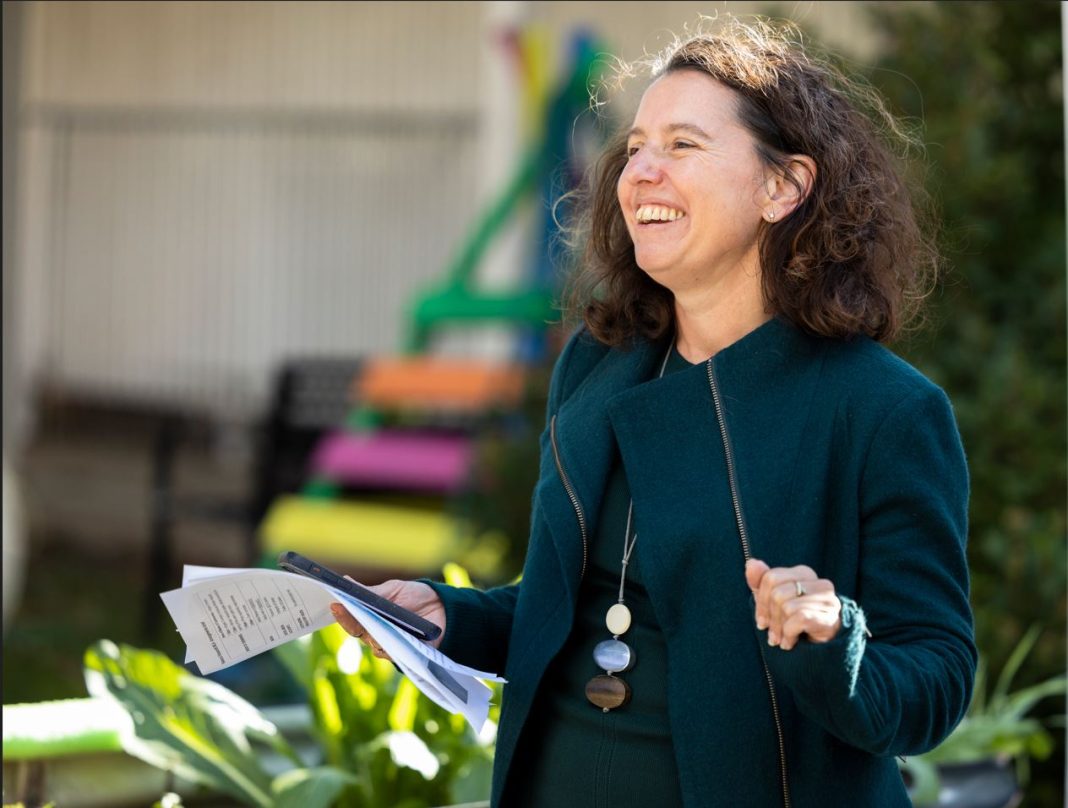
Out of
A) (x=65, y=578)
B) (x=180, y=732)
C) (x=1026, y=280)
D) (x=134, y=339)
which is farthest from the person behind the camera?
(x=134, y=339)

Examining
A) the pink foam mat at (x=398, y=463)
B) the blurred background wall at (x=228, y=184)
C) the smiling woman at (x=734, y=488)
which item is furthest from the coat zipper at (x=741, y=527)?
the blurred background wall at (x=228, y=184)

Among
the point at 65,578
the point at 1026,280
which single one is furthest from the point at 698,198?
the point at 65,578

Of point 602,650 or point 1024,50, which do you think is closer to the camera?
point 602,650

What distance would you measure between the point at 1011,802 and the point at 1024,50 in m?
2.53

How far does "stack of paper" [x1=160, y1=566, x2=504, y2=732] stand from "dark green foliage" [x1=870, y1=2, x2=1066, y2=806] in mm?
2139

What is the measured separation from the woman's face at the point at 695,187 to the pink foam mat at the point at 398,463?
3.91 m

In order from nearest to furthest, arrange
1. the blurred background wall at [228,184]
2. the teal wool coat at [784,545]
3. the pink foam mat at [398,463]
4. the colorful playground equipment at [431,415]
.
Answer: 1. the teal wool coat at [784,545]
2. the colorful playground equipment at [431,415]
3. the pink foam mat at [398,463]
4. the blurred background wall at [228,184]

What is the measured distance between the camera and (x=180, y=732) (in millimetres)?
2504

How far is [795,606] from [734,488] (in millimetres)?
309

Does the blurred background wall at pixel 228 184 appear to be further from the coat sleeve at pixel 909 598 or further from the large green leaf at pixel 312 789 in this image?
the coat sleeve at pixel 909 598

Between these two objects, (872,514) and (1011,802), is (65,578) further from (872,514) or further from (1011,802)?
(872,514)

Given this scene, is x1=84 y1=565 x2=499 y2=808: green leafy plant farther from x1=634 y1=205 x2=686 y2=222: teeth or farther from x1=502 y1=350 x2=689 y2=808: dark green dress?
x1=634 y1=205 x2=686 y2=222: teeth

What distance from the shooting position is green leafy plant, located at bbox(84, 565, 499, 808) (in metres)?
2.49

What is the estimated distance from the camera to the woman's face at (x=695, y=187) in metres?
1.68
